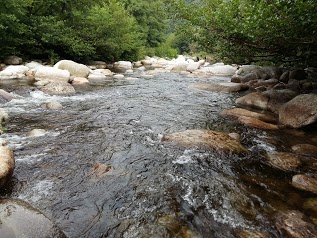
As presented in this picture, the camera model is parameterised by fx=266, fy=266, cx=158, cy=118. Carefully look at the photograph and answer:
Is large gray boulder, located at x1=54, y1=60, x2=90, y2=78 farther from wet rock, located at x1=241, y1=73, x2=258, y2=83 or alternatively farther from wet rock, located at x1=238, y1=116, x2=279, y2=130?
wet rock, located at x1=238, y1=116, x2=279, y2=130

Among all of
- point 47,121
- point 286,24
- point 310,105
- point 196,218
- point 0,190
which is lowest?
point 47,121

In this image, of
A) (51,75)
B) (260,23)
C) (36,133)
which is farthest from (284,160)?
(51,75)

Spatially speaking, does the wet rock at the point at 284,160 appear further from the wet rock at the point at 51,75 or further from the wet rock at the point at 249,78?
the wet rock at the point at 51,75

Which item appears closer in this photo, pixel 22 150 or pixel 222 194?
pixel 222 194

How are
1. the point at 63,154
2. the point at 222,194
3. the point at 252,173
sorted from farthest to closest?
1. the point at 63,154
2. the point at 252,173
3. the point at 222,194

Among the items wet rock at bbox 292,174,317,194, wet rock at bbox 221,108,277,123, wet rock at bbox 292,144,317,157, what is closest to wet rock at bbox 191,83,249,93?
wet rock at bbox 221,108,277,123

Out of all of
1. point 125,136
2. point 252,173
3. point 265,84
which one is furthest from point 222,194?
point 265,84

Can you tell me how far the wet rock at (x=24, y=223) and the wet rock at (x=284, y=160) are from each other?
3531mm

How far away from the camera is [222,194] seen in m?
3.60

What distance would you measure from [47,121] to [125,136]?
2073 millimetres

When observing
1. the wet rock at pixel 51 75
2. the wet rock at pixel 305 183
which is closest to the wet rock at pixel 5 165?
the wet rock at pixel 305 183

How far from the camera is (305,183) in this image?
12.8 feet

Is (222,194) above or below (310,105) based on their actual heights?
below

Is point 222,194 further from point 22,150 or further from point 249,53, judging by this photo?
point 249,53
